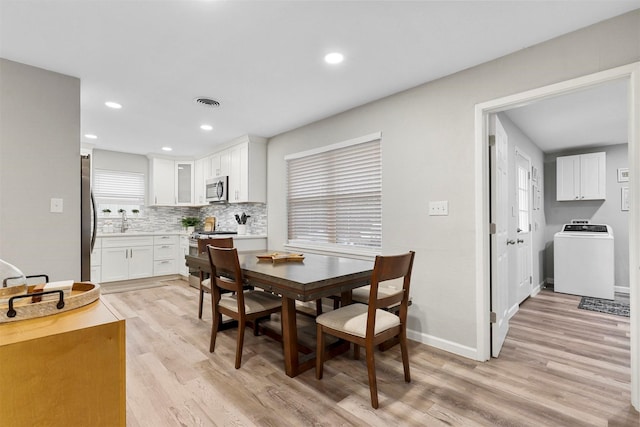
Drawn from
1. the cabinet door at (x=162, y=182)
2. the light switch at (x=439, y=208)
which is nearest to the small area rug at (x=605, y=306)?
the light switch at (x=439, y=208)

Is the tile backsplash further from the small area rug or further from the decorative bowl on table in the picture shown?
the small area rug

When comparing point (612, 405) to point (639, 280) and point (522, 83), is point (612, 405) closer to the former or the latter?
point (639, 280)

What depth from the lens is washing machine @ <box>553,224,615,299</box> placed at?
14.1ft

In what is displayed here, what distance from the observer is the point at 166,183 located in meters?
5.86

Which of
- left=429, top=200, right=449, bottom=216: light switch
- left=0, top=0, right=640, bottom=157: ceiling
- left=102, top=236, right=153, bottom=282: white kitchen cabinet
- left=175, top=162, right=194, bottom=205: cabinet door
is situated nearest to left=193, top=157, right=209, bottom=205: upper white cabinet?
left=175, top=162, right=194, bottom=205: cabinet door

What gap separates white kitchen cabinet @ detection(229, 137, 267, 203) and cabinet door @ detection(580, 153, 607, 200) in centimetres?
505

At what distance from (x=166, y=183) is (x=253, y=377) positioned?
477 centimetres

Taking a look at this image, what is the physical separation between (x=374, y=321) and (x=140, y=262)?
4.92 m

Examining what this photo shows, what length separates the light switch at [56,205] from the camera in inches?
100

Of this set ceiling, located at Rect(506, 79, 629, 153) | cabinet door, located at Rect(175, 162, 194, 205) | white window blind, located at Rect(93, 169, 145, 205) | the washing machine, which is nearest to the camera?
ceiling, located at Rect(506, 79, 629, 153)

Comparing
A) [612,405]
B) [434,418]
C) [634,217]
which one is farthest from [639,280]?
[434,418]

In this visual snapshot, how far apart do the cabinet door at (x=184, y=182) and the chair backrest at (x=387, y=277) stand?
16.8ft

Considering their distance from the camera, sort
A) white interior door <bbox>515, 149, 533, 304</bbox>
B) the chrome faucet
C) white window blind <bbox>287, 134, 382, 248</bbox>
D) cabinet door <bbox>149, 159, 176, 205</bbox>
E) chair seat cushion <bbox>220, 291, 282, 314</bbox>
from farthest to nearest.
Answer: cabinet door <bbox>149, 159, 176, 205</bbox> → the chrome faucet → white interior door <bbox>515, 149, 533, 304</bbox> → white window blind <bbox>287, 134, 382, 248</bbox> → chair seat cushion <bbox>220, 291, 282, 314</bbox>

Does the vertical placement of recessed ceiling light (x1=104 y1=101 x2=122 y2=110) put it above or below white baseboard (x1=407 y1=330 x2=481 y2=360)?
above
